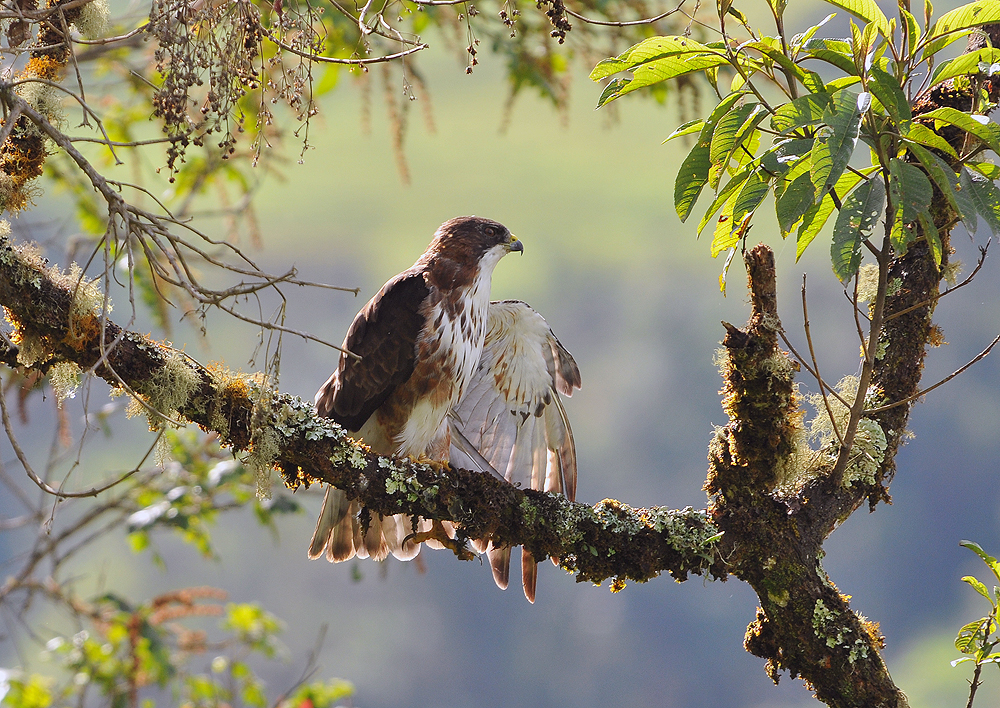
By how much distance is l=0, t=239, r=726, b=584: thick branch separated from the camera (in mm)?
2533

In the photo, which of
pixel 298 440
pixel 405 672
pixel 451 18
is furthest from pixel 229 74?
pixel 405 672

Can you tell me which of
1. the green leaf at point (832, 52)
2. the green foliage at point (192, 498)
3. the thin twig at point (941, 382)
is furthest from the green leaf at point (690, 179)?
the green foliage at point (192, 498)

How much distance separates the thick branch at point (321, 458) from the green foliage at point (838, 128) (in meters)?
1.25

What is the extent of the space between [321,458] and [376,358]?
126cm

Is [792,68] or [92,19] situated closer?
[792,68]

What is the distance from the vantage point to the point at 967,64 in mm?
2453

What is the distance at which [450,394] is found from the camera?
166 inches

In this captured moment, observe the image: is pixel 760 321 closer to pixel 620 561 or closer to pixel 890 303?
pixel 890 303

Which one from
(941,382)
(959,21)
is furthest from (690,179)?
(941,382)

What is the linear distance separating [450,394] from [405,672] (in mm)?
47045

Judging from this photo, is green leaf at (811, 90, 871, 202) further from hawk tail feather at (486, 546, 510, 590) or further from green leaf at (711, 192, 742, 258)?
hawk tail feather at (486, 546, 510, 590)

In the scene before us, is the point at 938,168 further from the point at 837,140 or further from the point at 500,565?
the point at 500,565

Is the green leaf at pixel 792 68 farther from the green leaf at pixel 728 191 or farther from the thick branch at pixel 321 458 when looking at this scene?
the thick branch at pixel 321 458

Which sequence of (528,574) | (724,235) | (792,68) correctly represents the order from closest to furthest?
(792,68) < (724,235) < (528,574)
